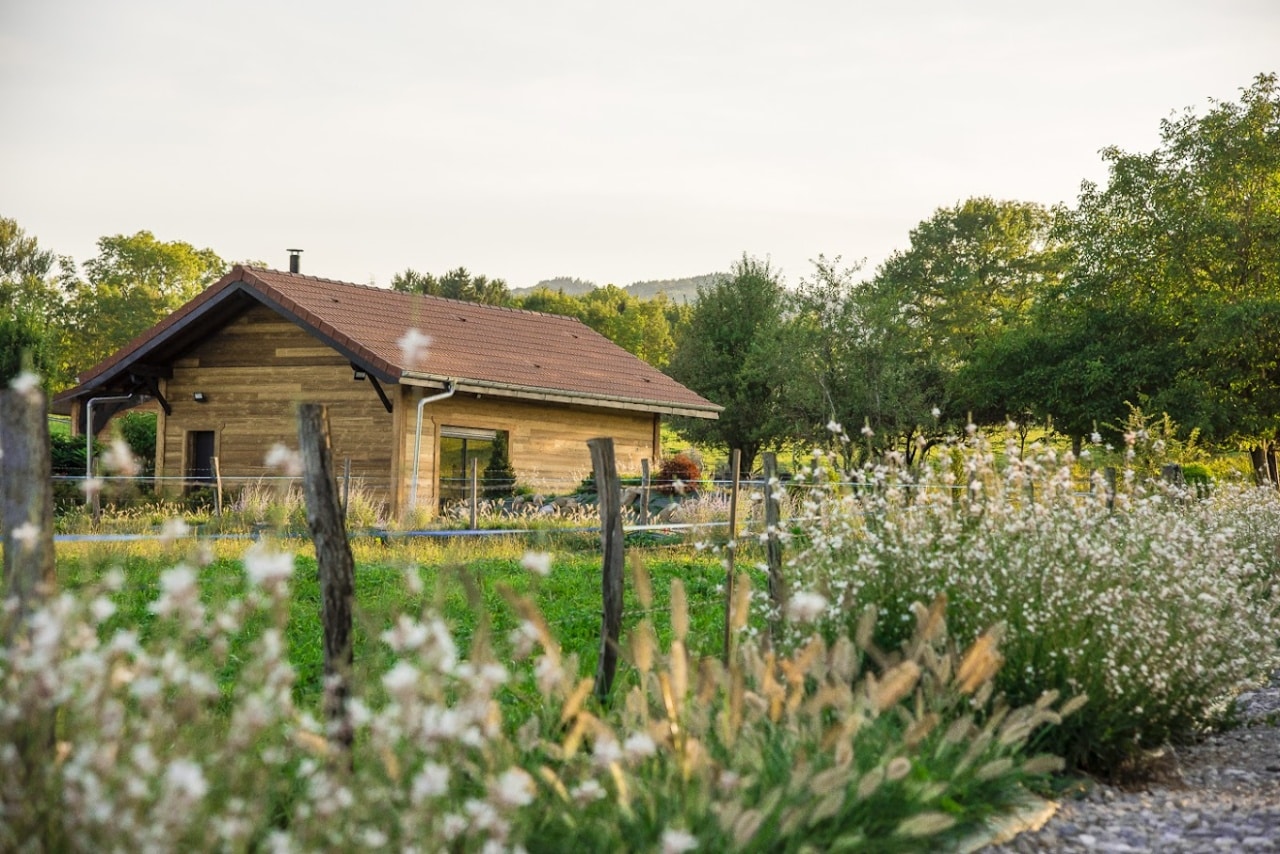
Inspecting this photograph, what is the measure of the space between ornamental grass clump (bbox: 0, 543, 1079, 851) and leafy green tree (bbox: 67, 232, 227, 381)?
56.6 meters

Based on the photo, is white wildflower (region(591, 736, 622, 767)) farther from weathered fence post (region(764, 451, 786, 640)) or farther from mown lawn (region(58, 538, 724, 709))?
weathered fence post (region(764, 451, 786, 640))

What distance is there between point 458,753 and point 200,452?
2196 centimetres

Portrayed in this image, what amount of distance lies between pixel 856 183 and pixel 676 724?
1224 cm

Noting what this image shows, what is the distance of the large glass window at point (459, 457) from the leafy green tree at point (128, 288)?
3977cm

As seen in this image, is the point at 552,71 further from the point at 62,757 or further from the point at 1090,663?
the point at 62,757

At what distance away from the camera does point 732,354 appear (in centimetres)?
4256

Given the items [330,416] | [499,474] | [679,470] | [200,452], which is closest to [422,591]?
[499,474]

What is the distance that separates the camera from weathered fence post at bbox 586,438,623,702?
5.60 metres

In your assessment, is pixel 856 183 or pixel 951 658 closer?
pixel 951 658

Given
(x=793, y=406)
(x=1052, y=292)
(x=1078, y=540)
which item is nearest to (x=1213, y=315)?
(x=1052, y=292)

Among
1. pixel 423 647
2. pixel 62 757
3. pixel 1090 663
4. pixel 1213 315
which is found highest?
pixel 1213 315

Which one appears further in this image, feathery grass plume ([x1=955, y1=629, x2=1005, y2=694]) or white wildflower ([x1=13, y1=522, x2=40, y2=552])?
feathery grass plume ([x1=955, y1=629, x2=1005, y2=694])

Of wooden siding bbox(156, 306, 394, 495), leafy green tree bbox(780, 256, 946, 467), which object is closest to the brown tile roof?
wooden siding bbox(156, 306, 394, 495)

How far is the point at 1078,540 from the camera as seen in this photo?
6.00 m
